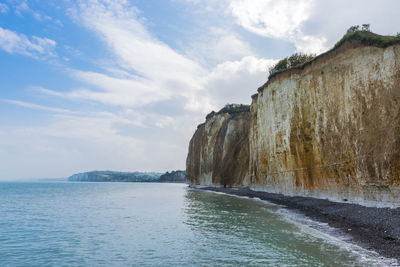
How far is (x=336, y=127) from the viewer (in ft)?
66.4

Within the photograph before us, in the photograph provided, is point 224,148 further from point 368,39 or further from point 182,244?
point 182,244

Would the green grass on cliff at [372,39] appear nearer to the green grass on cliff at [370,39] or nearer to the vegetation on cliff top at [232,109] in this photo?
the green grass on cliff at [370,39]

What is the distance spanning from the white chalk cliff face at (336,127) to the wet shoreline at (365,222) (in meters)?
1.23

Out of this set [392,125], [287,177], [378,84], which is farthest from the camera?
[287,177]

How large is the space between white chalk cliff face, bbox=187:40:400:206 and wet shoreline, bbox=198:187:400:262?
1.23 meters

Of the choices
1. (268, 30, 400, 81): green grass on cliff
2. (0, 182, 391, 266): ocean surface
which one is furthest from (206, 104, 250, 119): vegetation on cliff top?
(0, 182, 391, 266): ocean surface

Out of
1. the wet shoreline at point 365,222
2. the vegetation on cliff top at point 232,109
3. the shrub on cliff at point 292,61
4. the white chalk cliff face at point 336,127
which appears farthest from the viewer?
the vegetation on cliff top at point 232,109

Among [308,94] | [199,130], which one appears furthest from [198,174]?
[308,94]

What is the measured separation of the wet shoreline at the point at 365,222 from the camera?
10156mm

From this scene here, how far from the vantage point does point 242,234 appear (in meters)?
12.7

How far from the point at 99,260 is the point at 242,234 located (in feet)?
20.6

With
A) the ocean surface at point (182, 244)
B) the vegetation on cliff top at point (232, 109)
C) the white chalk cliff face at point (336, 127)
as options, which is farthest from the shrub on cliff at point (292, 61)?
the ocean surface at point (182, 244)

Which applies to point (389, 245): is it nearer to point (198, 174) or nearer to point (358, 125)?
point (358, 125)

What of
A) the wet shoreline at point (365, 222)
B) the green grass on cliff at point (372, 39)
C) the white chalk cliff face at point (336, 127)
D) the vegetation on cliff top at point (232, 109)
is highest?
the vegetation on cliff top at point (232, 109)
